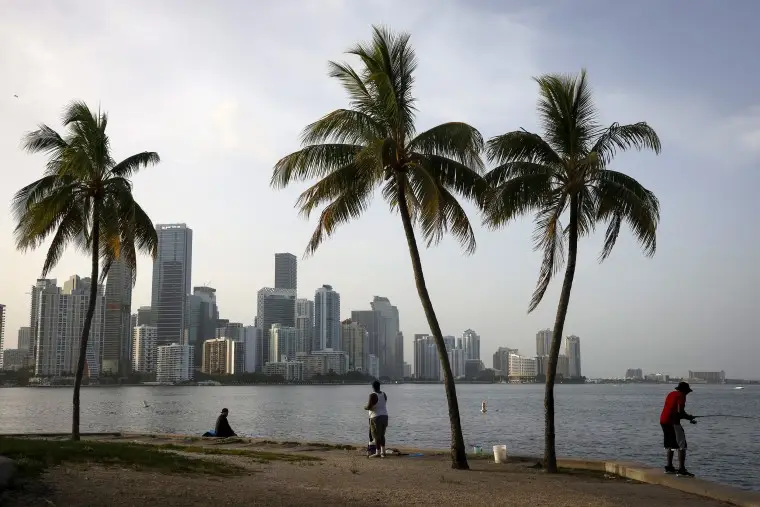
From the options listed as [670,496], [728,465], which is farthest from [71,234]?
[728,465]

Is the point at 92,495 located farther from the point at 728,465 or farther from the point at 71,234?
the point at 728,465

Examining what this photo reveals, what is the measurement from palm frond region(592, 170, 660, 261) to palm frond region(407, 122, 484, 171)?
2.92m

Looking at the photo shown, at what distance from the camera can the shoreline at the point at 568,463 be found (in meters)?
12.5

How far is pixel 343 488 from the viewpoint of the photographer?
11.8m

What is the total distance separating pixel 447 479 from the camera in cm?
1379

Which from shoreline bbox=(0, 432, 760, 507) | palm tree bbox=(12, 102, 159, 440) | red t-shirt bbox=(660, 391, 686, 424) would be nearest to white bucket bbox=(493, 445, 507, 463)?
shoreline bbox=(0, 432, 760, 507)

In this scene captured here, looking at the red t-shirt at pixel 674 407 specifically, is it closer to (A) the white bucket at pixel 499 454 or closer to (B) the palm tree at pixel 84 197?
(A) the white bucket at pixel 499 454

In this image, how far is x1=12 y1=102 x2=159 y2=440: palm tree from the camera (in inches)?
842

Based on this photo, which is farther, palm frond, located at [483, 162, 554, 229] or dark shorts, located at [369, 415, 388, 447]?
dark shorts, located at [369, 415, 388, 447]

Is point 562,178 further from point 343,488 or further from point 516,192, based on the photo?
point 343,488

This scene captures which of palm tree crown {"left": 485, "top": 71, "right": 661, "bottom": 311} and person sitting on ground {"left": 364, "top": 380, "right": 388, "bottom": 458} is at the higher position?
palm tree crown {"left": 485, "top": 71, "right": 661, "bottom": 311}

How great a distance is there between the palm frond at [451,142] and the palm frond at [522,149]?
0.38 metres

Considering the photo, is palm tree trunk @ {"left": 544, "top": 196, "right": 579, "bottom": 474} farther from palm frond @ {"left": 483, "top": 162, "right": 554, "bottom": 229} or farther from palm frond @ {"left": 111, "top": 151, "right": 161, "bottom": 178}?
palm frond @ {"left": 111, "top": 151, "right": 161, "bottom": 178}

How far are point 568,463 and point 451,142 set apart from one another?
8304 mm
